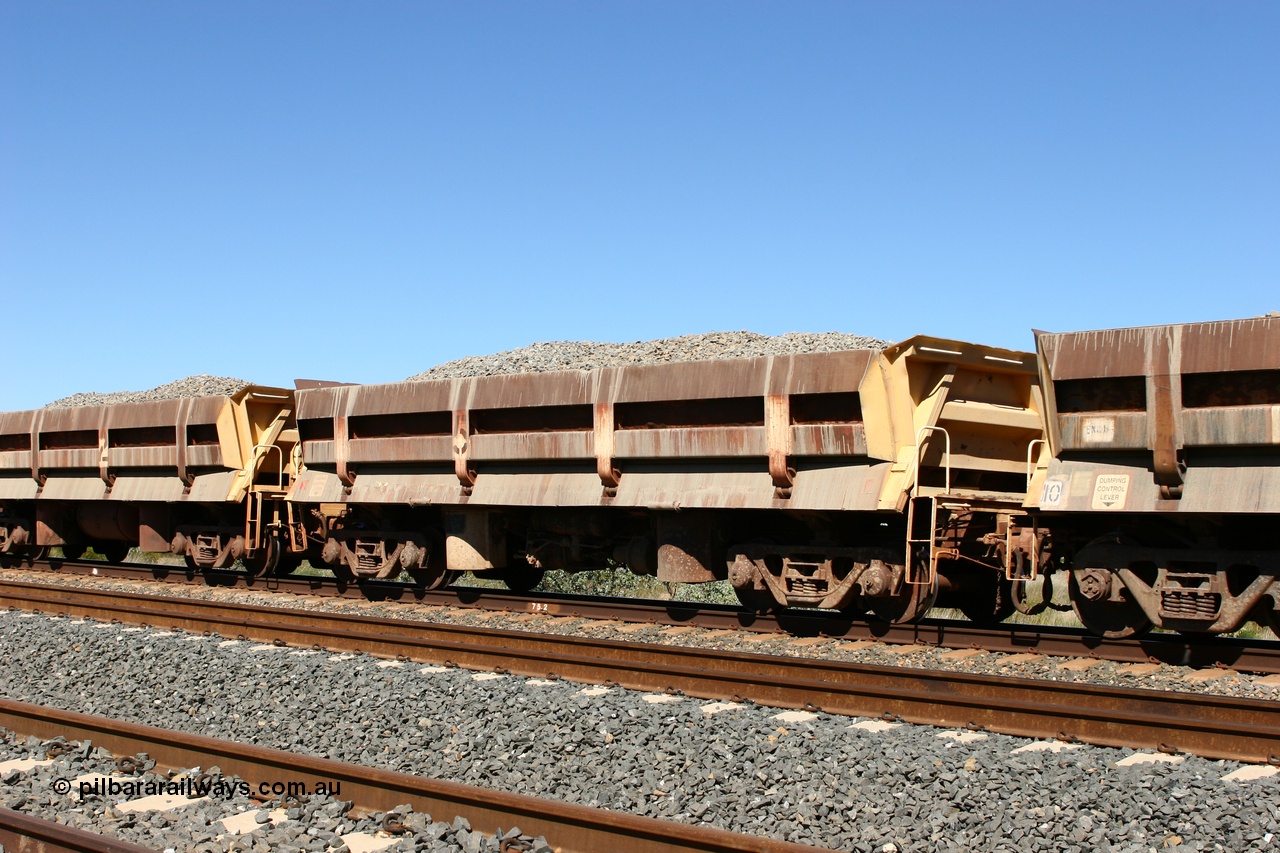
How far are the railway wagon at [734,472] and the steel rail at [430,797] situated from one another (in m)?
5.44

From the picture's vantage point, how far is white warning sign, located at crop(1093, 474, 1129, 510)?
9.09m

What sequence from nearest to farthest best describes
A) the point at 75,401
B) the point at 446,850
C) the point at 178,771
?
the point at 446,850 < the point at 178,771 < the point at 75,401

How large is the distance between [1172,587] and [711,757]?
Answer: 4625 millimetres

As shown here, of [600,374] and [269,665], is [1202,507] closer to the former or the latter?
[600,374]

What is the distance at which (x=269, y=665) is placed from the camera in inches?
372

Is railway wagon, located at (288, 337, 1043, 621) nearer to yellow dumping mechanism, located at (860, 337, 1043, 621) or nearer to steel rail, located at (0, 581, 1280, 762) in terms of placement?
yellow dumping mechanism, located at (860, 337, 1043, 621)

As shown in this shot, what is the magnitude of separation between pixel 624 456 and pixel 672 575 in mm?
1280

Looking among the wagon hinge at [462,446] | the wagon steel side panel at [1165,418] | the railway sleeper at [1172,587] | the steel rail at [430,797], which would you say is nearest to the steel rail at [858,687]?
the railway sleeper at [1172,587]

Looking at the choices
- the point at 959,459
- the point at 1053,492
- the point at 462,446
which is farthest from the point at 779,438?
the point at 462,446

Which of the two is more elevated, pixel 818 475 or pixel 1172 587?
pixel 818 475

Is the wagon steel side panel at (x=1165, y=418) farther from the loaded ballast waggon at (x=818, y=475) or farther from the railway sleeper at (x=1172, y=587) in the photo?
the railway sleeper at (x=1172, y=587)

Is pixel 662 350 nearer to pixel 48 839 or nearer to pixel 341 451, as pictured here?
pixel 341 451

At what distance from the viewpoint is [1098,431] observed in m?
9.22

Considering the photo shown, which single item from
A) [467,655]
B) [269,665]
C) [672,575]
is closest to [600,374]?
[672,575]
